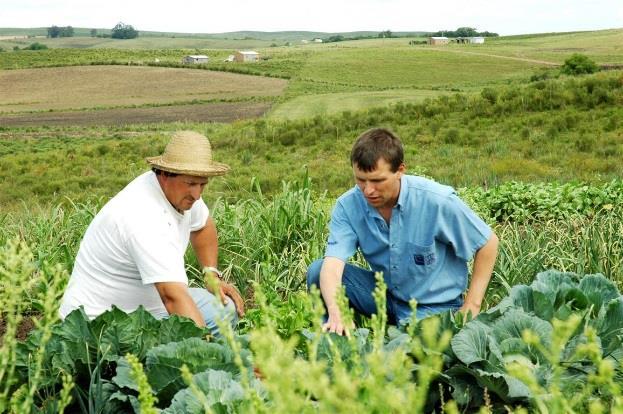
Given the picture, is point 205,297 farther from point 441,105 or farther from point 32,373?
point 441,105

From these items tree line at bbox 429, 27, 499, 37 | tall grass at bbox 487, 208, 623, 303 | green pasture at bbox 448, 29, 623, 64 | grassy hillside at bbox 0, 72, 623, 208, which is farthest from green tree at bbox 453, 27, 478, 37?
tall grass at bbox 487, 208, 623, 303

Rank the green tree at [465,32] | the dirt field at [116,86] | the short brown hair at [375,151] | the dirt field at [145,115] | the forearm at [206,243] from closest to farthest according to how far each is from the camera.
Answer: the short brown hair at [375,151], the forearm at [206,243], the dirt field at [145,115], the dirt field at [116,86], the green tree at [465,32]

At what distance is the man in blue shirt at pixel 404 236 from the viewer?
3.55m

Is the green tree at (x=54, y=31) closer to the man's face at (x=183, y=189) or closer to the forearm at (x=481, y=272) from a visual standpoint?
the man's face at (x=183, y=189)

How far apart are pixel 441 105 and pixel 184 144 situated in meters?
16.0

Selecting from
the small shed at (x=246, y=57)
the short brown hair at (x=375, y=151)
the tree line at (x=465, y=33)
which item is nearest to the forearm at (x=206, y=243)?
the short brown hair at (x=375, y=151)

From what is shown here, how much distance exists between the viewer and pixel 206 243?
4328 millimetres

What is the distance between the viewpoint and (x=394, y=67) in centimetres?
5609

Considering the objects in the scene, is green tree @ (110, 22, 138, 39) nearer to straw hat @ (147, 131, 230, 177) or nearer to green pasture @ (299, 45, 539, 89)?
green pasture @ (299, 45, 539, 89)

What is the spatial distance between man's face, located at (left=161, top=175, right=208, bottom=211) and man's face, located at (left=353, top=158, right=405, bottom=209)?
2.43 feet

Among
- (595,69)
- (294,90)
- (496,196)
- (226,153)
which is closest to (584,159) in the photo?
(496,196)

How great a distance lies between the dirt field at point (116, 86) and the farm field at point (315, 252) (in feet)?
1.82

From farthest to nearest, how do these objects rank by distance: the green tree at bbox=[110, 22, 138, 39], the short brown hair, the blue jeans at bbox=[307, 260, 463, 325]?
1. the green tree at bbox=[110, 22, 138, 39]
2. the blue jeans at bbox=[307, 260, 463, 325]
3. the short brown hair

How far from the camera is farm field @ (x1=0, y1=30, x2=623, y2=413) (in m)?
1.62
